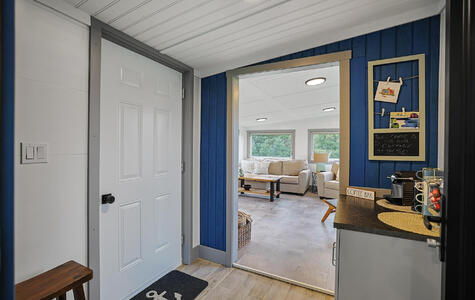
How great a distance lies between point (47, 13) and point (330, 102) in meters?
4.78

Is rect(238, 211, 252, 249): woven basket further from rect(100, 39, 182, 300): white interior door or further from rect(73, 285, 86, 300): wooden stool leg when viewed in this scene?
rect(73, 285, 86, 300): wooden stool leg

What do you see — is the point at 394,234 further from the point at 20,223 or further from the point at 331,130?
the point at 331,130

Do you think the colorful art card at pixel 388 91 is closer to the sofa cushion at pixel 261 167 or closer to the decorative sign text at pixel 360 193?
the decorative sign text at pixel 360 193

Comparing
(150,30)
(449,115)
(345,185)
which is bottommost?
(345,185)

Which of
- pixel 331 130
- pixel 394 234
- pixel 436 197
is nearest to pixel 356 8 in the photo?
pixel 436 197

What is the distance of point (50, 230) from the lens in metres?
1.31

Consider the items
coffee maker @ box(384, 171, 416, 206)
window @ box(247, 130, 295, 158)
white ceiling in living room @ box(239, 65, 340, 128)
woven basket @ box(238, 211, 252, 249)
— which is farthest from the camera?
window @ box(247, 130, 295, 158)

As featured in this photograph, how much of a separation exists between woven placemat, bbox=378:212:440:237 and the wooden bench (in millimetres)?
1675

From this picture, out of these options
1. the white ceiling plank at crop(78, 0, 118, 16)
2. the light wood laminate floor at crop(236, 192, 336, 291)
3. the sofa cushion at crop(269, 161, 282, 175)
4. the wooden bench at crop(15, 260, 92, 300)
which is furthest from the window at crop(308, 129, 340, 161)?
the wooden bench at crop(15, 260, 92, 300)

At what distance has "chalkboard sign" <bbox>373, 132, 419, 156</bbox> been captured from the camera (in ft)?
5.31

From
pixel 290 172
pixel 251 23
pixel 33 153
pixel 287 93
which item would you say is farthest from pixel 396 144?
pixel 290 172

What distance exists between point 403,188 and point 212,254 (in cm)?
189

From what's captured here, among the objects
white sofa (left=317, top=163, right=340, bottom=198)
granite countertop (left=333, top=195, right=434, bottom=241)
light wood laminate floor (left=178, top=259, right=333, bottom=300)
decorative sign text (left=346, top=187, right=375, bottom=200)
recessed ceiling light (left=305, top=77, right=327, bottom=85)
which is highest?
recessed ceiling light (left=305, top=77, right=327, bottom=85)

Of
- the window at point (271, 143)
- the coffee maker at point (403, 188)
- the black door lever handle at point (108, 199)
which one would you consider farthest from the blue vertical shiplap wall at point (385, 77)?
the window at point (271, 143)
